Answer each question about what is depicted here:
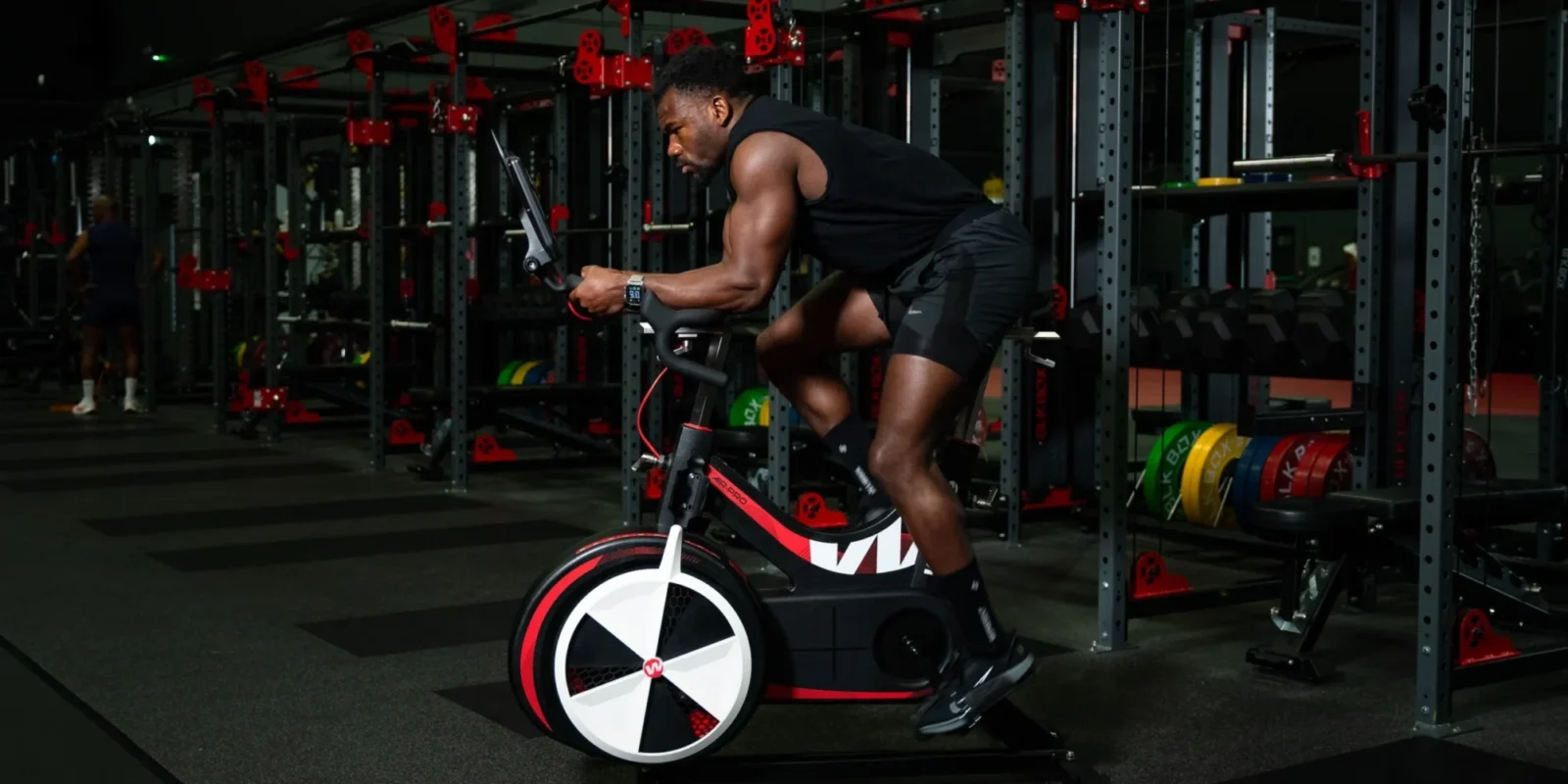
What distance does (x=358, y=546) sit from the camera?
5.42m

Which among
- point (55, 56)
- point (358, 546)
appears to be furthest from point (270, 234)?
point (55, 56)

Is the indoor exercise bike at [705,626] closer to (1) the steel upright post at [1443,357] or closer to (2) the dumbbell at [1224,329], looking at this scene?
Result: (1) the steel upright post at [1443,357]

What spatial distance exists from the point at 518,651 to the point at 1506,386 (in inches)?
436

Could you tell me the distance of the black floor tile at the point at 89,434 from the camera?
29.3 feet

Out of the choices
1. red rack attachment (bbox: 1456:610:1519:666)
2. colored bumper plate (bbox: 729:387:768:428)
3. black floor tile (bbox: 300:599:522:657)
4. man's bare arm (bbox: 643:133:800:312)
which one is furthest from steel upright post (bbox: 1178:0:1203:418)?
man's bare arm (bbox: 643:133:800:312)

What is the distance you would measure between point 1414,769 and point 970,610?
2.89 ft

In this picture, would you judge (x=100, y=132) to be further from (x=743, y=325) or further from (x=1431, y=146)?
(x=1431, y=146)

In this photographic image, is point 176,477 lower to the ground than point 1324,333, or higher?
lower

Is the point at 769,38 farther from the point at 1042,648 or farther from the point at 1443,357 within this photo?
the point at 1443,357

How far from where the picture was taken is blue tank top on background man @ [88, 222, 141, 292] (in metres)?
10.1

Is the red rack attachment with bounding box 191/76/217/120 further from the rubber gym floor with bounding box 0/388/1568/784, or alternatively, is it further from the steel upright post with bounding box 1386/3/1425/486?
the steel upright post with bounding box 1386/3/1425/486

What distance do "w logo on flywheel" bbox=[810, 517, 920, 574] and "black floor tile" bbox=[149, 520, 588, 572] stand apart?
2.80 metres

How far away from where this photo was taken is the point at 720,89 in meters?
2.82

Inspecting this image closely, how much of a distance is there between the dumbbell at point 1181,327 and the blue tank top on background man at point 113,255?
756cm
